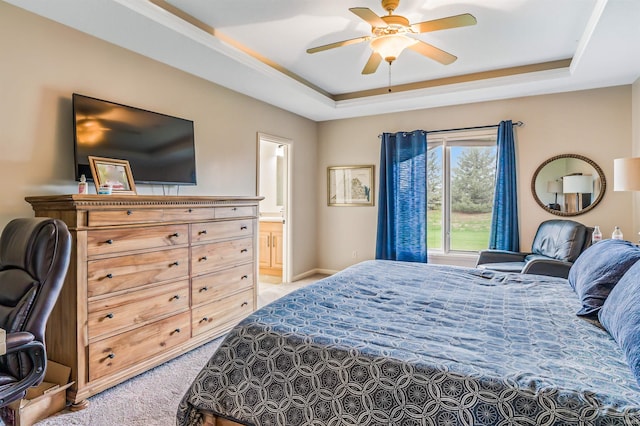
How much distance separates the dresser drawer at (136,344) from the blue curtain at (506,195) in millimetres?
3810

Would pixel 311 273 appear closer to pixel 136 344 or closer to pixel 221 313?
pixel 221 313

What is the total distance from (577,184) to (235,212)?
3986 mm

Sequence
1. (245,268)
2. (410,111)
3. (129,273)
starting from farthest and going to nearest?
(410,111) < (245,268) < (129,273)

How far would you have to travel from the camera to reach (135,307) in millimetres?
2611

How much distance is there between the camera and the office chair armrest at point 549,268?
139 inches

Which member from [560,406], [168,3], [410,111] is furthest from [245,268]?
[410,111]

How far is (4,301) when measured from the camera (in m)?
1.74

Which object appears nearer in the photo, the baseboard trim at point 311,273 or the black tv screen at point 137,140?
the black tv screen at point 137,140

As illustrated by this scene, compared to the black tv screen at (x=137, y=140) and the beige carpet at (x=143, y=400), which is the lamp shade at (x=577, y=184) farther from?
the beige carpet at (x=143, y=400)

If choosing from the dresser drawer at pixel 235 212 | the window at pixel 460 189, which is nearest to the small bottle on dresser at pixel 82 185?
the dresser drawer at pixel 235 212

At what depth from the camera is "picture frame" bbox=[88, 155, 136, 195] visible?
269 cm

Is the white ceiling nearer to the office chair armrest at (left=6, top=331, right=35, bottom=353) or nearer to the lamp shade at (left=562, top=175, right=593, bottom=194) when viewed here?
the lamp shade at (left=562, top=175, right=593, bottom=194)

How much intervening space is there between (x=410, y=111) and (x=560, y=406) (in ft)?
15.6

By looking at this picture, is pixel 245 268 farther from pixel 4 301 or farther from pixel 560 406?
pixel 560 406
